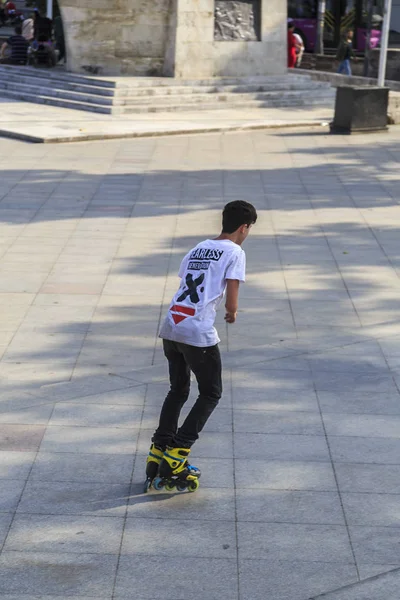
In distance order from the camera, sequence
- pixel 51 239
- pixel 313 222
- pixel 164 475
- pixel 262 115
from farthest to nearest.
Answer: pixel 262 115 < pixel 313 222 < pixel 51 239 < pixel 164 475

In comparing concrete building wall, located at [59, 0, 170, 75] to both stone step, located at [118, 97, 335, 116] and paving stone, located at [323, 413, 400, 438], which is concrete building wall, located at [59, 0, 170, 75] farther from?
paving stone, located at [323, 413, 400, 438]

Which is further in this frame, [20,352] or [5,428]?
[20,352]

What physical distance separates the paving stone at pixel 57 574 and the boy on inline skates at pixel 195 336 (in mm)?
849

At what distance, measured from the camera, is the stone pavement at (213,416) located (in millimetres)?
4836

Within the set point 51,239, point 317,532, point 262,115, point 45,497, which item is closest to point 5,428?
point 45,497

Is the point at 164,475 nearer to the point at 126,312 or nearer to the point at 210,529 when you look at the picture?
the point at 210,529

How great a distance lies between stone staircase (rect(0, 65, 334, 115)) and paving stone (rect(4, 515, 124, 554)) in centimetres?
1919

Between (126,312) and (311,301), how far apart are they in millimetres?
1822

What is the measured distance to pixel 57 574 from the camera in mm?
4688

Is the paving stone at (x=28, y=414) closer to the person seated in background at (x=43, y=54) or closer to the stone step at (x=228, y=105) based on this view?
the stone step at (x=228, y=105)

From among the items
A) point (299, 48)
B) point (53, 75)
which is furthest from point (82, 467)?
point (299, 48)

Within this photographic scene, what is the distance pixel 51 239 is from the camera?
1216 cm

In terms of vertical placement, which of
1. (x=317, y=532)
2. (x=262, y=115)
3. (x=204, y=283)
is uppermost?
(x=204, y=283)

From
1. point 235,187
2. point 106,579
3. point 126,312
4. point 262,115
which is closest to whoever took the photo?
point 106,579
